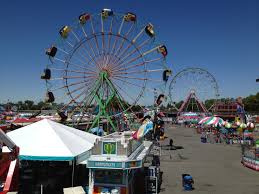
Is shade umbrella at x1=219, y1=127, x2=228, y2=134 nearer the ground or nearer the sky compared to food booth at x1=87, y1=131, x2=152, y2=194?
nearer the sky

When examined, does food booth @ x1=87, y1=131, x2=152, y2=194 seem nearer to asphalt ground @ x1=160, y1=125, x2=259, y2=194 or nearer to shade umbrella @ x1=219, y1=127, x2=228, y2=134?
asphalt ground @ x1=160, y1=125, x2=259, y2=194

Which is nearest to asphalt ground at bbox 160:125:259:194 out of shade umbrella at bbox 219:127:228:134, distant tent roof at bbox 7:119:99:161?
distant tent roof at bbox 7:119:99:161

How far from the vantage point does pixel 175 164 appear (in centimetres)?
2067

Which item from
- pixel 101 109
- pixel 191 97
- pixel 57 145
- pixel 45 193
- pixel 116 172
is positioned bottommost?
pixel 45 193

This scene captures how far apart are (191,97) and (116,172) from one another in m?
76.5

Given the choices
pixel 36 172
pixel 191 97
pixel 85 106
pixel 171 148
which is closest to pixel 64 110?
pixel 85 106

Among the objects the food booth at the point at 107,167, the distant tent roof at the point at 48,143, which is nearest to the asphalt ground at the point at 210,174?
the food booth at the point at 107,167

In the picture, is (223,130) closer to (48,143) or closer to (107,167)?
(48,143)

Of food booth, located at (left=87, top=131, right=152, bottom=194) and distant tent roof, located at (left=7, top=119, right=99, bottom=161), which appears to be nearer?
food booth, located at (left=87, top=131, right=152, bottom=194)

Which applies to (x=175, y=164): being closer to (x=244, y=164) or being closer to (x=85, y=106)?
(x=244, y=164)

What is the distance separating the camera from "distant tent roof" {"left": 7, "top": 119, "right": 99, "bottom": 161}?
1166 cm

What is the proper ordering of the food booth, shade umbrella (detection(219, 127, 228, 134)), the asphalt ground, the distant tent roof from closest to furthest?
the food booth → the distant tent roof → the asphalt ground → shade umbrella (detection(219, 127, 228, 134))

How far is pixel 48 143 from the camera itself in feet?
40.6

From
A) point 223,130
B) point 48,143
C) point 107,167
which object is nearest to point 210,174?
point 107,167
